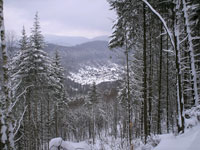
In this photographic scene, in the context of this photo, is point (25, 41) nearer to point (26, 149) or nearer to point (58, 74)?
point (58, 74)

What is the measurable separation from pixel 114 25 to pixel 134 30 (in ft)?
5.10

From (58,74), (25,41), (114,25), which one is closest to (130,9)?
(114,25)

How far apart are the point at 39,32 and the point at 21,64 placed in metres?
4.17

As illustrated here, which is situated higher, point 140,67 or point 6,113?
point 140,67

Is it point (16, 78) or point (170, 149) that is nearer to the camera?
point (170, 149)

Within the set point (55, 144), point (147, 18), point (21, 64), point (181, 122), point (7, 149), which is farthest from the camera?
point (21, 64)

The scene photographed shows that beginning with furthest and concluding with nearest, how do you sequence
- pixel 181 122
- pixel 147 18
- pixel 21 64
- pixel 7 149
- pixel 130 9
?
1. pixel 21 64
2. pixel 147 18
3. pixel 130 9
4. pixel 181 122
5. pixel 7 149

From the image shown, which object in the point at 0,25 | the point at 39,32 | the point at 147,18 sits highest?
the point at 39,32

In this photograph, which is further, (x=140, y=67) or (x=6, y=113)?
(x=140, y=67)

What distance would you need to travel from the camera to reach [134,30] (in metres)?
11.1

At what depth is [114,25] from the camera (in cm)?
1091

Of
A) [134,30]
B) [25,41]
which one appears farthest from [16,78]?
[134,30]

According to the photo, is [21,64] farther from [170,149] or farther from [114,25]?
[170,149]

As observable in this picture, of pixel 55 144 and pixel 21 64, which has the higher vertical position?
pixel 21 64
